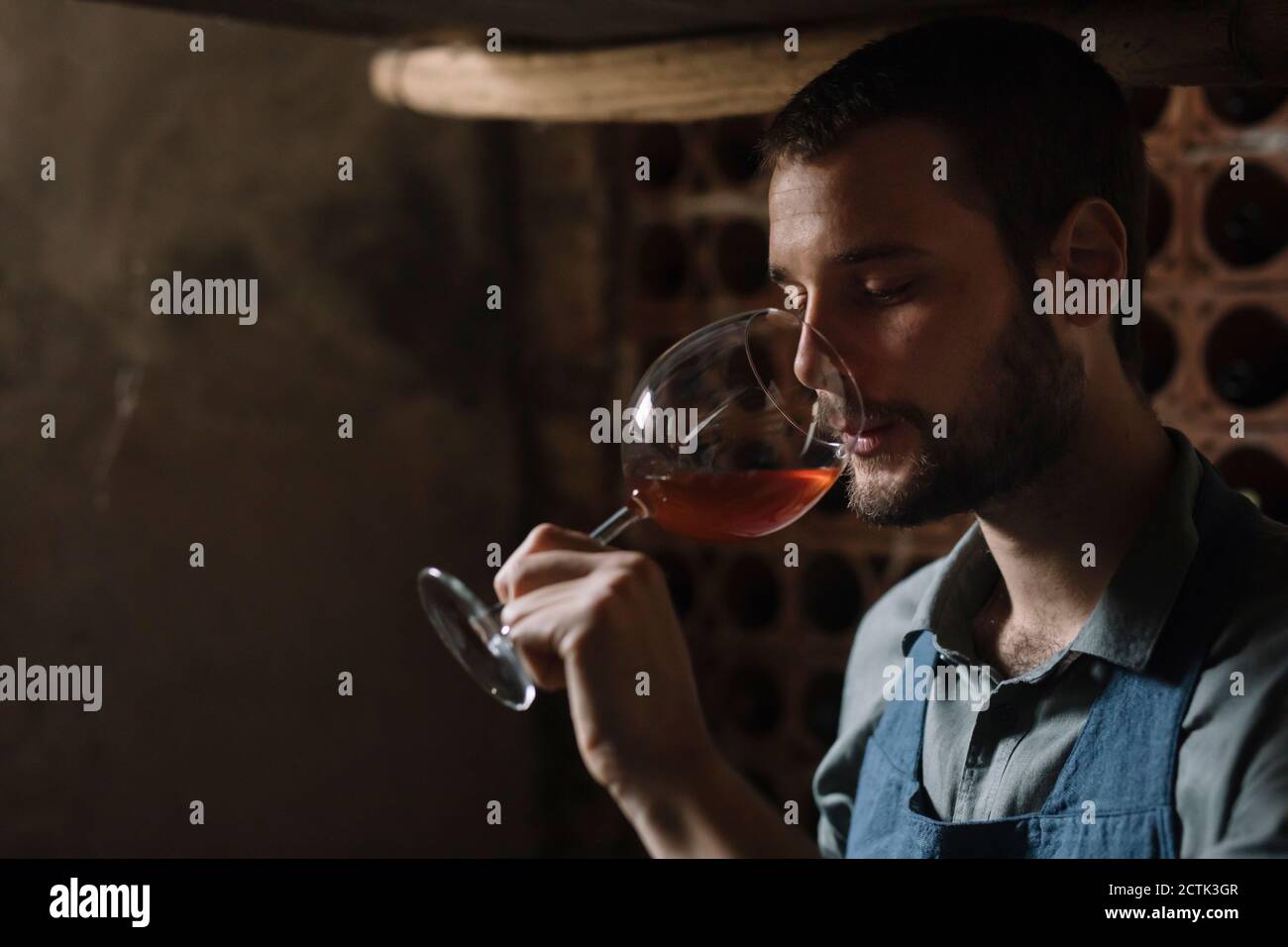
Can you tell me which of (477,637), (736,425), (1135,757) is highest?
(736,425)

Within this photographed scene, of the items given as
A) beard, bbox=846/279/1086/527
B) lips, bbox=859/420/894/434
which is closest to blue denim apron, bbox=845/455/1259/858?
beard, bbox=846/279/1086/527

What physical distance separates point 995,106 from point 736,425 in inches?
15.0

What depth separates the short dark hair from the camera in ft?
3.61

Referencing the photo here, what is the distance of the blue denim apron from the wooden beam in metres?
0.33

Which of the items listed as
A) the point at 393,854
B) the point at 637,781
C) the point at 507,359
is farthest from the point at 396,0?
the point at 393,854

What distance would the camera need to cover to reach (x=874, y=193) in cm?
107

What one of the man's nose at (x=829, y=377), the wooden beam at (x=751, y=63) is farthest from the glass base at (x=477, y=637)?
the wooden beam at (x=751, y=63)

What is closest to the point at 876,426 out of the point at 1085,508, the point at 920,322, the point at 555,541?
the point at 920,322

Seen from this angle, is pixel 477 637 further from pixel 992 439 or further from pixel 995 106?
pixel 995 106

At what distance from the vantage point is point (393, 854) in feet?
9.12

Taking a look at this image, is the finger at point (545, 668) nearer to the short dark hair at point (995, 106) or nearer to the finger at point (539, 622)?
the finger at point (539, 622)

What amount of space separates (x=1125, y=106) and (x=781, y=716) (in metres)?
1.70

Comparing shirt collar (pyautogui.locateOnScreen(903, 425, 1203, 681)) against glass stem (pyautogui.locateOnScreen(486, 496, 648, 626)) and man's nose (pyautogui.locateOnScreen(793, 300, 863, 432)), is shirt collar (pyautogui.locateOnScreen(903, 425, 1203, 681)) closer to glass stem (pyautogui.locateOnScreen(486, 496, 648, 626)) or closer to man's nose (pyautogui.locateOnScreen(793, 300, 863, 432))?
man's nose (pyautogui.locateOnScreen(793, 300, 863, 432))

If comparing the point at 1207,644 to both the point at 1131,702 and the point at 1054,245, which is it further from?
the point at 1054,245
